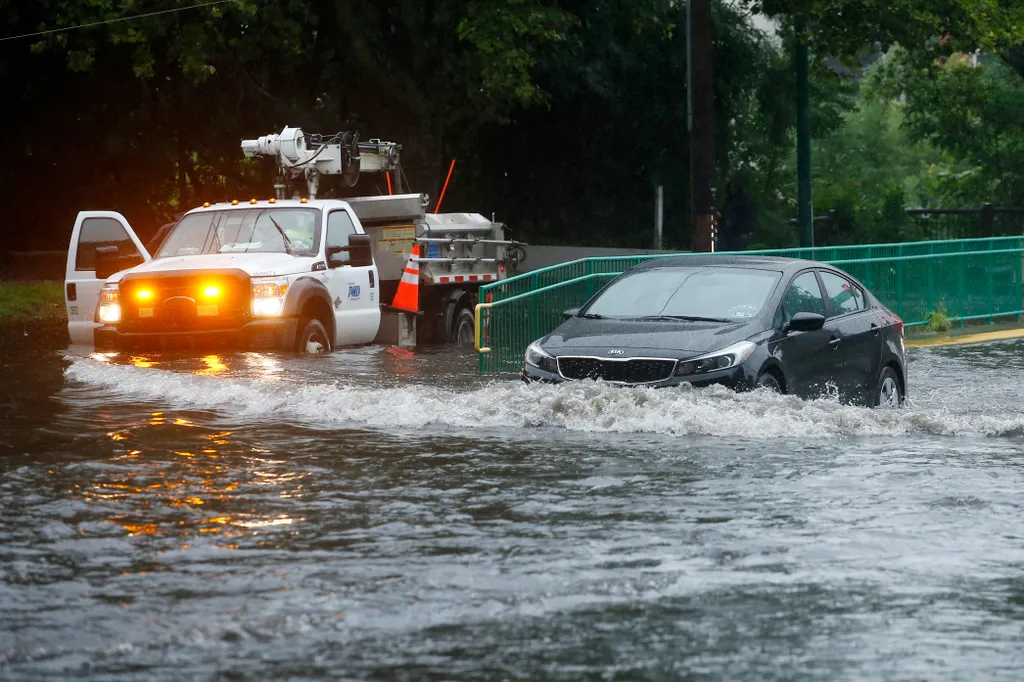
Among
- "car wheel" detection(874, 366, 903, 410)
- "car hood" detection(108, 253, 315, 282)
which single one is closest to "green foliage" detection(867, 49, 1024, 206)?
"car hood" detection(108, 253, 315, 282)

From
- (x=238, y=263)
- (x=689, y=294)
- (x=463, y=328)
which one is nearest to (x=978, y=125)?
(x=463, y=328)

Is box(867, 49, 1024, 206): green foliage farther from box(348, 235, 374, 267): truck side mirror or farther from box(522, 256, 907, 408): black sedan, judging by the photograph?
box(522, 256, 907, 408): black sedan

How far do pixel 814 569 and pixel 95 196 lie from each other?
113 ft

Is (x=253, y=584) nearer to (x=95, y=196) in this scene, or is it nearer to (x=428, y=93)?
(x=428, y=93)

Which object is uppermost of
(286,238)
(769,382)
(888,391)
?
(286,238)

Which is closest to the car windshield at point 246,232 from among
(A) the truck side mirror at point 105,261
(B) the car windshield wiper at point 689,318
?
(A) the truck side mirror at point 105,261

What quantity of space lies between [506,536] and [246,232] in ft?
34.9

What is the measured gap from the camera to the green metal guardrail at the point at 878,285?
1803cm

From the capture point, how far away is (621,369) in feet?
42.3

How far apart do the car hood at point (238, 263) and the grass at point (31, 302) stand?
11.9 m

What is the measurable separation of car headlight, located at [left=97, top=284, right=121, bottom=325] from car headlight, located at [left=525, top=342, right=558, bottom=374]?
5.79m

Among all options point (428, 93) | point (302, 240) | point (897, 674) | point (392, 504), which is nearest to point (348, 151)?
point (302, 240)

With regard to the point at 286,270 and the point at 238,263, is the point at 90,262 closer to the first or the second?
the point at 238,263

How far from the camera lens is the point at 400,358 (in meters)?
18.8
